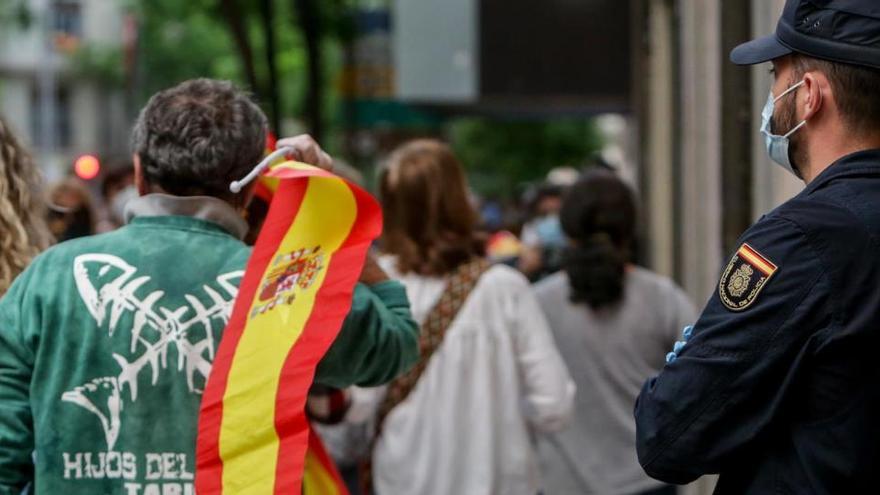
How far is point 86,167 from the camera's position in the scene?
11.5 m

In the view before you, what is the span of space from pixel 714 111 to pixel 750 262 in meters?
4.95

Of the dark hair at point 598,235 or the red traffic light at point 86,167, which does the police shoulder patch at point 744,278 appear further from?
the red traffic light at point 86,167

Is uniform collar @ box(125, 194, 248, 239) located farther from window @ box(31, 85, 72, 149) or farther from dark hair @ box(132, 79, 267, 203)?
window @ box(31, 85, 72, 149)

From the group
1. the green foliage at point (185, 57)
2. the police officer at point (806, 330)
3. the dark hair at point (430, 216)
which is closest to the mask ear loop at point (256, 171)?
the police officer at point (806, 330)

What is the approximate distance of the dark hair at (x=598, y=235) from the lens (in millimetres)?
5887

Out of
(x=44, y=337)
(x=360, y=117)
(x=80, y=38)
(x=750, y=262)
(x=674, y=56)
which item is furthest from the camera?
(x=80, y=38)

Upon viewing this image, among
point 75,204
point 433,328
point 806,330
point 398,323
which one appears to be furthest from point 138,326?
point 75,204

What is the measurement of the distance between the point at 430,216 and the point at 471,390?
61cm

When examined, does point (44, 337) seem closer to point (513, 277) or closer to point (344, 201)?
point (344, 201)

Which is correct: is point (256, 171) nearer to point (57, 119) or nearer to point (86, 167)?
point (86, 167)

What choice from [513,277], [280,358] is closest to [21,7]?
[513,277]

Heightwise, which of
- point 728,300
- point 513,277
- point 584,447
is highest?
point 728,300

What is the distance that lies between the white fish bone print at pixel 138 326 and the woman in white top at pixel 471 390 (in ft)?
6.02

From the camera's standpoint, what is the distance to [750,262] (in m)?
2.59
